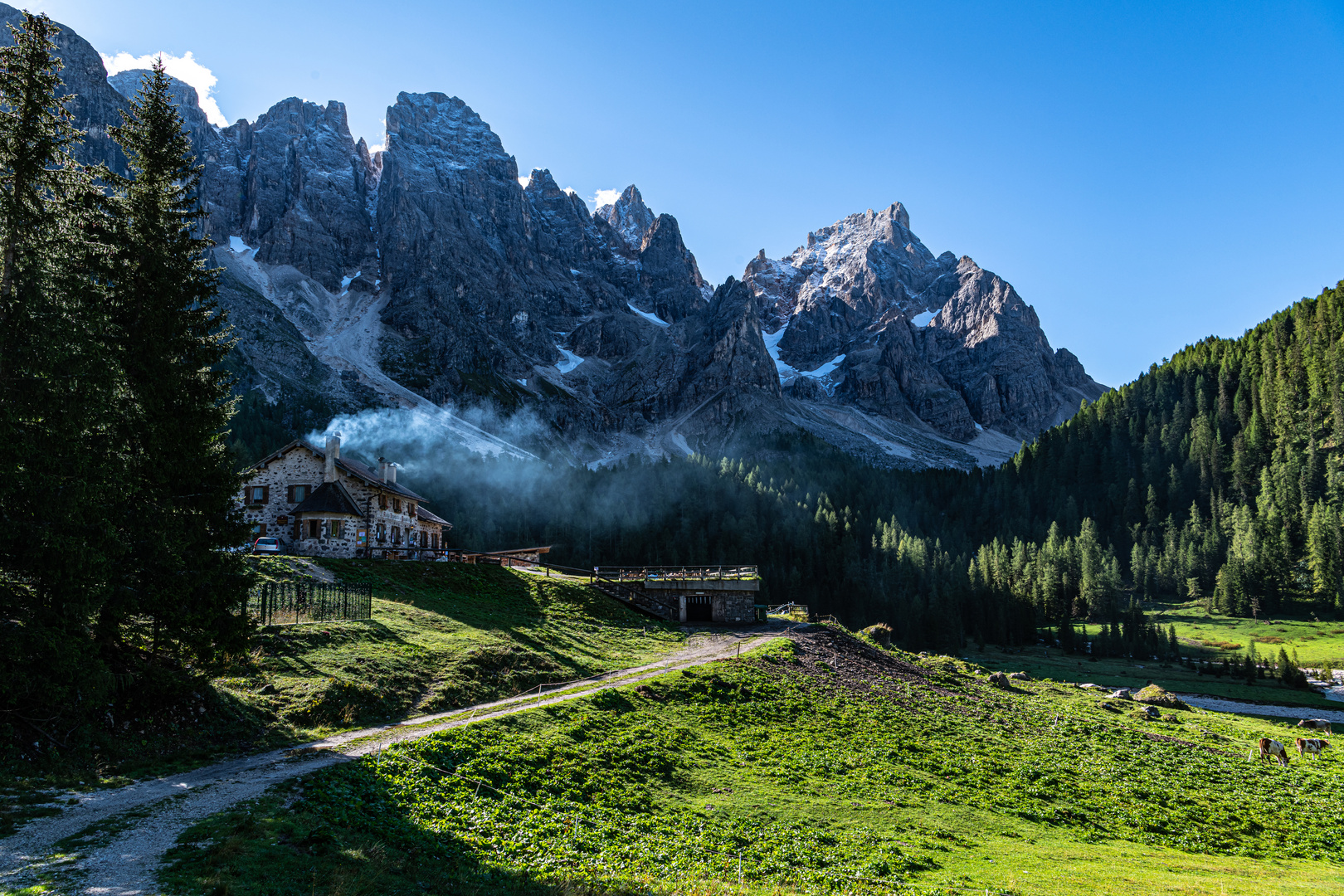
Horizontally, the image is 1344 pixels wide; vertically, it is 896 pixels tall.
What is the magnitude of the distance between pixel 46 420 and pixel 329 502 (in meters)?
36.6

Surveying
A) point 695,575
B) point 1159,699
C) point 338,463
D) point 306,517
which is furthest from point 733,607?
point 338,463

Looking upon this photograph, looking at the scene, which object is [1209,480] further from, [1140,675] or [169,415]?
[169,415]

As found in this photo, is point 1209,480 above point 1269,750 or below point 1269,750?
above

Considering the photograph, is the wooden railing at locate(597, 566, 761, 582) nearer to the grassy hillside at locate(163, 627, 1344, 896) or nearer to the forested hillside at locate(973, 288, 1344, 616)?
the grassy hillside at locate(163, 627, 1344, 896)

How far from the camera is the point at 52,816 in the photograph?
14.4 m

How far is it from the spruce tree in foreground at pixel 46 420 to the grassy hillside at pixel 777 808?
795 cm

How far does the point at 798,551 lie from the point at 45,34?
117 metres

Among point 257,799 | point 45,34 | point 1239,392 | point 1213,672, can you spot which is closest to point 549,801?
point 257,799

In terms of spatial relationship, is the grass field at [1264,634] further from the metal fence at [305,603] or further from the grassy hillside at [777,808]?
the metal fence at [305,603]

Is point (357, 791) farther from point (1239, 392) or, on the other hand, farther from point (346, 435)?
point (1239, 392)

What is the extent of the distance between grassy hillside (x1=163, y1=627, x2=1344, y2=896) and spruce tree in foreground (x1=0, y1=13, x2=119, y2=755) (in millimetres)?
7950

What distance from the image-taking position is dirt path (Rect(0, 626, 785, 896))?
37.9ft

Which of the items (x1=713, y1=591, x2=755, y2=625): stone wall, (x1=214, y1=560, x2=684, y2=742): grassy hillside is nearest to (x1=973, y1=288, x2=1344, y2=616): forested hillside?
(x1=713, y1=591, x2=755, y2=625): stone wall

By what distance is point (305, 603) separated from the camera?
114 ft
